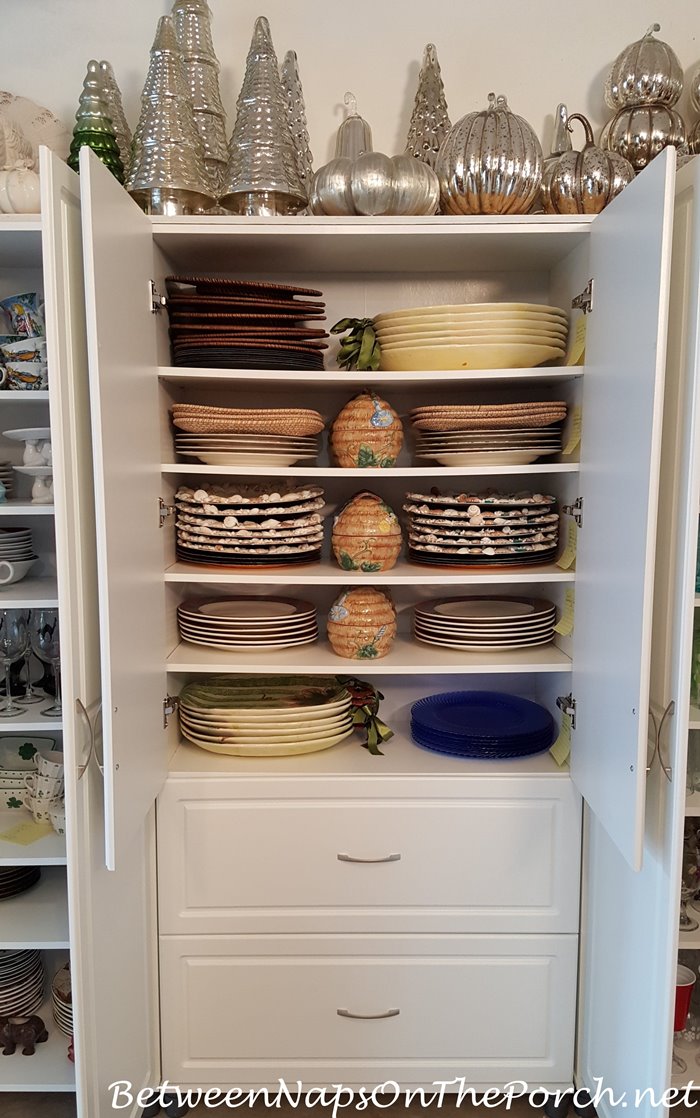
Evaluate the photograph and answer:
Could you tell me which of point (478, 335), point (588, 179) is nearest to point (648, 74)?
point (588, 179)

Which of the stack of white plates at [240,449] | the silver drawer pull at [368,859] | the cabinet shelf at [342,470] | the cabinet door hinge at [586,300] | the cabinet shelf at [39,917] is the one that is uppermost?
the cabinet door hinge at [586,300]

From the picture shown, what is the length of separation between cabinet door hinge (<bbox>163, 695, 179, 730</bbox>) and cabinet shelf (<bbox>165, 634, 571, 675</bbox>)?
70mm

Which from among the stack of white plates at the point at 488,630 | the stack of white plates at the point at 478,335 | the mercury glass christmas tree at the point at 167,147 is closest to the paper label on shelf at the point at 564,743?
the stack of white plates at the point at 488,630

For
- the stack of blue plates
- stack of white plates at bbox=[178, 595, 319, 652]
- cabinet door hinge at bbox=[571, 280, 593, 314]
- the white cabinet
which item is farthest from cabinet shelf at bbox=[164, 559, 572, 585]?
cabinet door hinge at bbox=[571, 280, 593, 314]

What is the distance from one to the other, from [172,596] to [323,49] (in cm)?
126

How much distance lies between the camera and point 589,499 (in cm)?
145

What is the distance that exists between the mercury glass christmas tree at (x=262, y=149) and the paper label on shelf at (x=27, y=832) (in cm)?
127

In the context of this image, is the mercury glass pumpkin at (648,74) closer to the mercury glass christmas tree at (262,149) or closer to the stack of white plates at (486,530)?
the mercury glass christmas tree at (262,149)

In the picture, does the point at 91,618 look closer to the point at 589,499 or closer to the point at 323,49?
the point at 589,499

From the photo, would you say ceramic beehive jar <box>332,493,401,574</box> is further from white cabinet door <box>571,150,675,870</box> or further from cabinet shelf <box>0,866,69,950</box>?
cabinet shelf <box>0,866,69,950</box>

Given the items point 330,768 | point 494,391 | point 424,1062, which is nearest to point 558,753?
point 330,768

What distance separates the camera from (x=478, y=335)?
152 centimetres

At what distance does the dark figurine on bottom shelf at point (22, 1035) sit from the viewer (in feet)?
5.29

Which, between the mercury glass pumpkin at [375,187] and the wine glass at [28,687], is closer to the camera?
the mercury glass pumpkin at [375,187]
